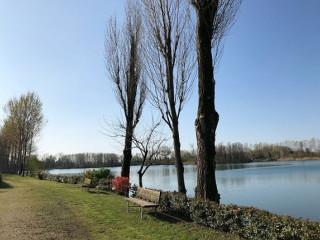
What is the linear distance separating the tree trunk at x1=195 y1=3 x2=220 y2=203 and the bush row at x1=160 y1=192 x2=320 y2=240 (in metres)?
0.55

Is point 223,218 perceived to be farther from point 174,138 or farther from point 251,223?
point 174,138

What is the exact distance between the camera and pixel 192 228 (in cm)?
665

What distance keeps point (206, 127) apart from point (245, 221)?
2678 millimetres

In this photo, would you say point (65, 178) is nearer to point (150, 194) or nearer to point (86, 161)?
point (150, 194)

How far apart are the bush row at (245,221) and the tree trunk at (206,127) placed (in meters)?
0.55

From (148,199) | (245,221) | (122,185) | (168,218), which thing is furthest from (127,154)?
(245,221)

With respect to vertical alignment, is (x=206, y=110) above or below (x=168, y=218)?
above

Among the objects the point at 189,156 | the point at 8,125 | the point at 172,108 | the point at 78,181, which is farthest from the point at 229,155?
the point at 172,108

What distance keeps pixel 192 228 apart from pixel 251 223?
1537 mm

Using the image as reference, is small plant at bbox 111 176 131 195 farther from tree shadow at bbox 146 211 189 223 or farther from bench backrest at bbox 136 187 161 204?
tree shadow at bbox 146 211 189 223

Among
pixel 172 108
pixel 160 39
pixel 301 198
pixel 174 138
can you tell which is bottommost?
pixel 301 198

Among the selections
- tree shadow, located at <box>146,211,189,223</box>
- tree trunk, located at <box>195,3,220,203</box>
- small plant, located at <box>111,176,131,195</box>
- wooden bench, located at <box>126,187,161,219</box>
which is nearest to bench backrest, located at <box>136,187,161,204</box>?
wooden bench, located at <box>126,187,161,219</box>

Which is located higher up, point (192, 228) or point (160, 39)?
point (160, 39)

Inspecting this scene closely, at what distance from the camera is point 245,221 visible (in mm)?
5855
